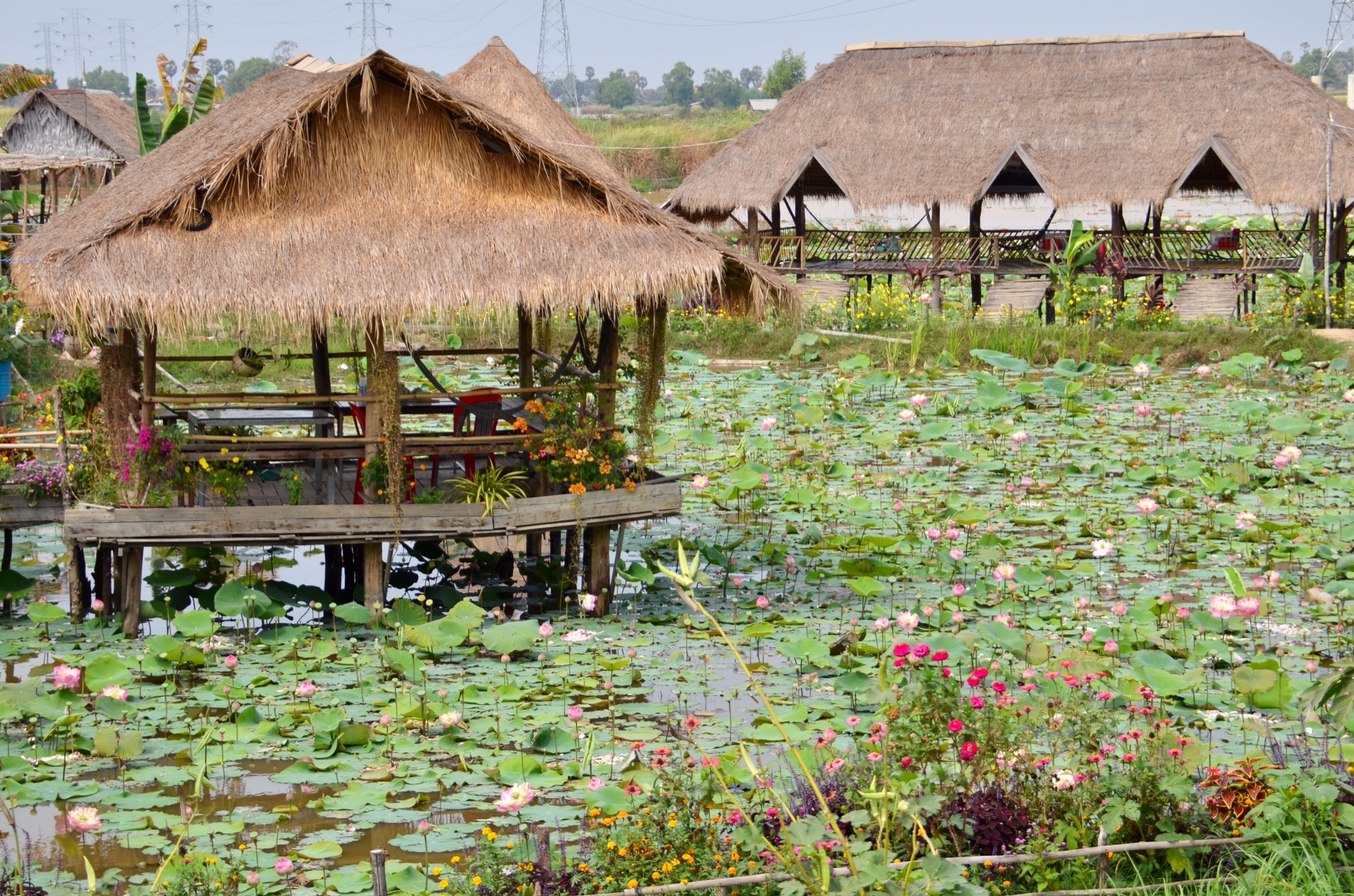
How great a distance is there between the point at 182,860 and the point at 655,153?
40737 millimetres

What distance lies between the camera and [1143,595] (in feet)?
26.0

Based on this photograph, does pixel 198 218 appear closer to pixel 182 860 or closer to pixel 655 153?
pixel 182 860

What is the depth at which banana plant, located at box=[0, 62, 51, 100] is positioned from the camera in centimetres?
1307

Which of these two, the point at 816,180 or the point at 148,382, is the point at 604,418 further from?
the point at 816,180

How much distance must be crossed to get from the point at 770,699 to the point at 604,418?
7.72 ft

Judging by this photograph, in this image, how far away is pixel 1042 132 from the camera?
19406 mm

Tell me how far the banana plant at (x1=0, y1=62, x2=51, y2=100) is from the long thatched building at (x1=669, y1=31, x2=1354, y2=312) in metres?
9.37

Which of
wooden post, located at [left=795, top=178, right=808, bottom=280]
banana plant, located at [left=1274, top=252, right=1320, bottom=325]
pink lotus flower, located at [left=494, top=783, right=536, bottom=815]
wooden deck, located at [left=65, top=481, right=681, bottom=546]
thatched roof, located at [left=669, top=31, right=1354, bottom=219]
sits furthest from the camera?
wooden post, located at [left=795, top=178, right=808, bottom=280]

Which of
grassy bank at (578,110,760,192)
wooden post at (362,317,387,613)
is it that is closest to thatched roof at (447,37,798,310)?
wooden post at (362,317,387,613)

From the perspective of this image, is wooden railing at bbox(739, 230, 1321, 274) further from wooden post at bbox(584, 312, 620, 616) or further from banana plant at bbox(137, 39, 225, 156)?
wooden post at bbox(584, 312, 620, 616)

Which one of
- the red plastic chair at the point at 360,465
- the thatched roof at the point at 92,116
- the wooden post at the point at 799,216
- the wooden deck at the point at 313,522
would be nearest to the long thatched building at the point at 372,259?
the wooden deck at the point at 313,522

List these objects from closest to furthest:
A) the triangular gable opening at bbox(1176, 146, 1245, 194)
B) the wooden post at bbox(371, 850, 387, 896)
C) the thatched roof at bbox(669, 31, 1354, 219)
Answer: the wooden post at bbox(371, 850, 387, 896) → the thatched roof at bbox(669, 31, 1354, 219) → the triangular gable opening at bbox(1176, 146, 1245, 194)

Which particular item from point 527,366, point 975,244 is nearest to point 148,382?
point 527,366

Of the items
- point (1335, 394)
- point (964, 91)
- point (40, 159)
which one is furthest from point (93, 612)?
point (964, 91)
